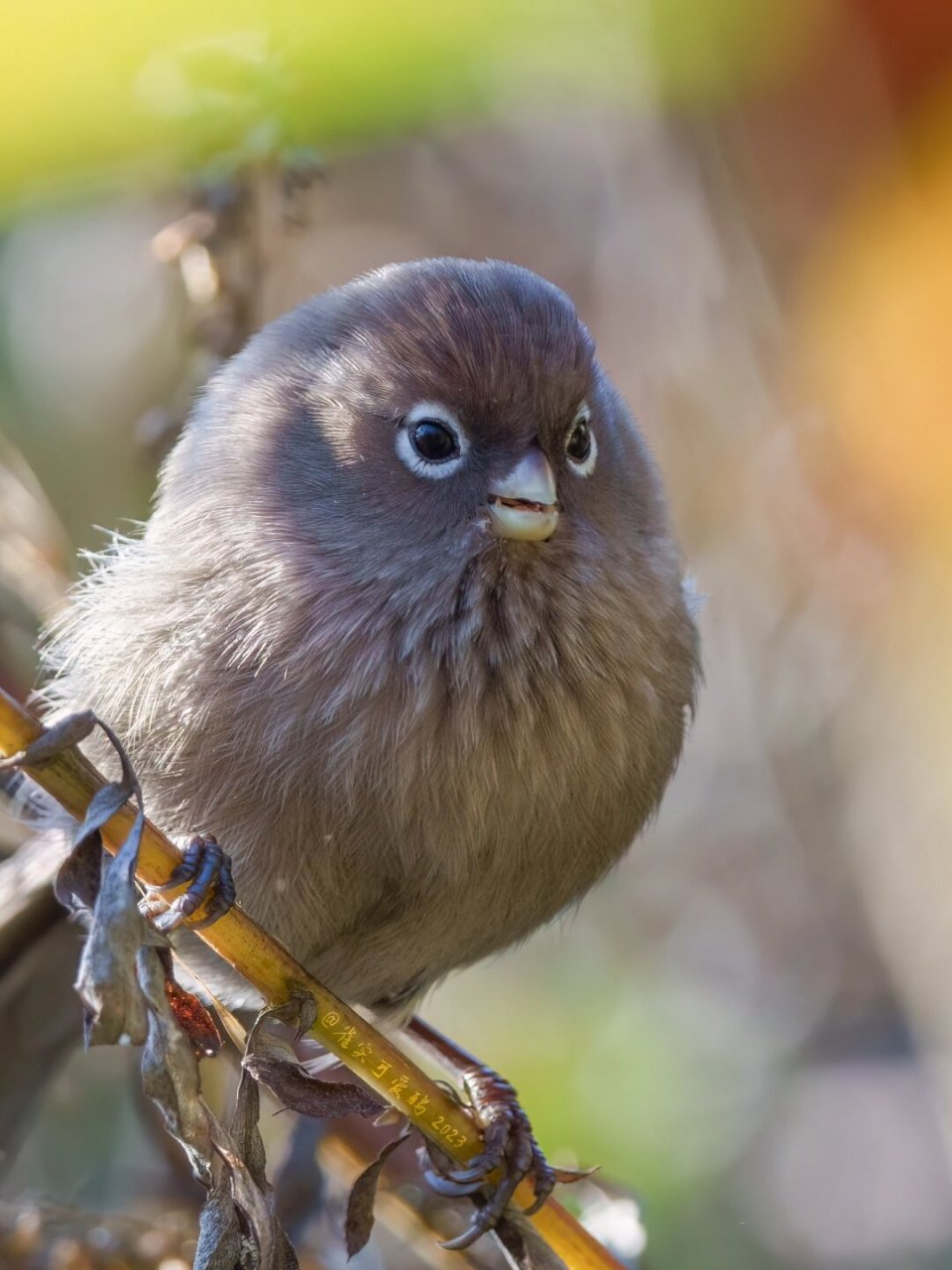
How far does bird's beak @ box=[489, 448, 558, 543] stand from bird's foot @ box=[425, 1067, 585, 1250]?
1.27 metres

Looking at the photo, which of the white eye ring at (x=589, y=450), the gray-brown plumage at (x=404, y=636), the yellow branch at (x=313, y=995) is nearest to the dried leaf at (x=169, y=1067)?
the yellow branch at (x=313, y=995)

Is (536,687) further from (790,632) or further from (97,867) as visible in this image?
(790,632)

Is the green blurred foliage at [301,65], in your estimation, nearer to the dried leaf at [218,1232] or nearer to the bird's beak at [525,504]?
the bird's beak at [525,504]

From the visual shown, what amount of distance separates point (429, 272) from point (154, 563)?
2.94ft

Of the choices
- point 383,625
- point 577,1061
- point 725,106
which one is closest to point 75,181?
point 725,106

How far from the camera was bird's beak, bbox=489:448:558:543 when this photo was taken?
312 cm

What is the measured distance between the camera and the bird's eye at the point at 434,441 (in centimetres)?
326

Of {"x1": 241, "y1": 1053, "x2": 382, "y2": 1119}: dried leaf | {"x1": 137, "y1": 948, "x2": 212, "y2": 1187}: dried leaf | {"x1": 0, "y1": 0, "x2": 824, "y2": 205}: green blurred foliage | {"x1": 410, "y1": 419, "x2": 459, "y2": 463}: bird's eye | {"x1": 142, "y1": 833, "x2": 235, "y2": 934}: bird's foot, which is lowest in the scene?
{"x1": 241, "y1": 1053, "x2": 382, "y2": 1119}: dried leaf

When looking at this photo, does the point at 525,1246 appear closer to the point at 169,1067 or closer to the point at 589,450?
the point at 169,1067

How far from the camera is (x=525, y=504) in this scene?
3139 mm

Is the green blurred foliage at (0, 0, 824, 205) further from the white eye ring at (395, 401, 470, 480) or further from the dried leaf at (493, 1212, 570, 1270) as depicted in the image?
the dried leaf at (493, 1212, 570, 1270)

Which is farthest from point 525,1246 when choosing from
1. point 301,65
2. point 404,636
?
point 301,65

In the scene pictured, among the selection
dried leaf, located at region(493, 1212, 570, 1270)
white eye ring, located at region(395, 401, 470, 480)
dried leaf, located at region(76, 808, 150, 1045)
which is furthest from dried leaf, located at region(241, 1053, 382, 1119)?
white eye ring, located at region(395, 401, 470, 480)

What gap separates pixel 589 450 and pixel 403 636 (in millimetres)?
687
